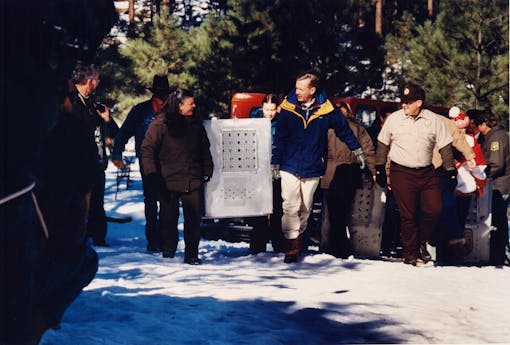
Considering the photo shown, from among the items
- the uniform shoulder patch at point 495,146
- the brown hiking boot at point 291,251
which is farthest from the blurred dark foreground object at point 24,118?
the uniform shoulder patch at point 495,146

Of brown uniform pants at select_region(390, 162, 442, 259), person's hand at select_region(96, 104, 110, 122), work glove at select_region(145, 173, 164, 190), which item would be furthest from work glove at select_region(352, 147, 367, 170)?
person's hand at select_region(96, 104, 110, 122)

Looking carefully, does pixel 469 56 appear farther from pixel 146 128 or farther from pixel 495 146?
pixel 146 128

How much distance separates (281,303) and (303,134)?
8.29 ft

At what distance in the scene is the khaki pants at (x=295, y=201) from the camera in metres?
8.21

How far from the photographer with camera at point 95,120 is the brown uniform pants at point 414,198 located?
9.81 feet

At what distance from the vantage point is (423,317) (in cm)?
569

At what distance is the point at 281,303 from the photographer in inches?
234

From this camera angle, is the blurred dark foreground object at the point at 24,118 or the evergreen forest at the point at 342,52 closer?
the blurred dark foreground object at the point at 24,118

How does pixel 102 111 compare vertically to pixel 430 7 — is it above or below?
below

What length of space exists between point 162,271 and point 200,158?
1279mm

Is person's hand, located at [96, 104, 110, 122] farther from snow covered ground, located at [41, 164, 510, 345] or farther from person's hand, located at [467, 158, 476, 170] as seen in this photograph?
person's hand, located at [467, 158, 476, 170]

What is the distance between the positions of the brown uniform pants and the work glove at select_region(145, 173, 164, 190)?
2382 mm

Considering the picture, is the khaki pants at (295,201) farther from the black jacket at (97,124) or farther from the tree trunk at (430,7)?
the tree trunk at (430,7)

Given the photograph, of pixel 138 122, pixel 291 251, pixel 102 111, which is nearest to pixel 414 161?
pixel 291 251
